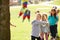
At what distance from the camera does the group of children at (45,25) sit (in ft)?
22.2

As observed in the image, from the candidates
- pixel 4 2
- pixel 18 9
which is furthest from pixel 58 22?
pixel 4 2

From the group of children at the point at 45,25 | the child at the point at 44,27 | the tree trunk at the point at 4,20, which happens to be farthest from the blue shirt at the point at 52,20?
the tree trunk at the point at 4,20

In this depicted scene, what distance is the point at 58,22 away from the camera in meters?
7.32

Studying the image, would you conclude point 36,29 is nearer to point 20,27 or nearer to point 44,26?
point 44,26

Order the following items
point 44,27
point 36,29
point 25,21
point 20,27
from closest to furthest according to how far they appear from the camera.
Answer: point 36,29, point 44,27, point 25,21, point 20,27

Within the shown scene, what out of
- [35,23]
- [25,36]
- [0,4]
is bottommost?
[25,36]

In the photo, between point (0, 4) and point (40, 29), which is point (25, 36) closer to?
point (40, 29)

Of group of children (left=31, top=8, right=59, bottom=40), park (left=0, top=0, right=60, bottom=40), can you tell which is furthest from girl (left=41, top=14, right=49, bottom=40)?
park (left=0, top=0, right=60, bottom=40)

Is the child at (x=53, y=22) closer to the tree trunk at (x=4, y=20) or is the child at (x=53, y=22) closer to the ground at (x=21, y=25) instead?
the ground at (x=21, y=25)

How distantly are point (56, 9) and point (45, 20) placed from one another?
0.54m

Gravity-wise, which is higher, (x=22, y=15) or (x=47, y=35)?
(x=22, y=15)

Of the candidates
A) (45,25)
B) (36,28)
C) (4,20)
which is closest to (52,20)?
(45,25)

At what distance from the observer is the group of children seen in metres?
6.75

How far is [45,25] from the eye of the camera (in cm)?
702
